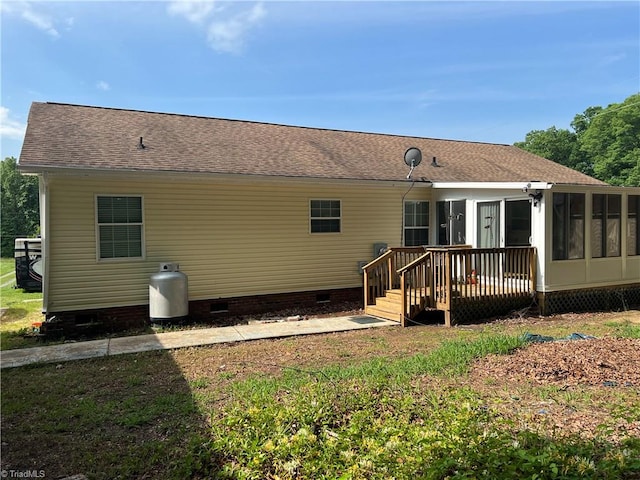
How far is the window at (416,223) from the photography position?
11.8 m

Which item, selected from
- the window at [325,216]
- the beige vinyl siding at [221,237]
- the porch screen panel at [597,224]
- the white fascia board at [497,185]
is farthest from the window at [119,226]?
the porch screen panel at [597,224]

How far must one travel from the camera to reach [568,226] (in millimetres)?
9586

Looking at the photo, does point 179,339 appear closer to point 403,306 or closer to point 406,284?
point 403,306

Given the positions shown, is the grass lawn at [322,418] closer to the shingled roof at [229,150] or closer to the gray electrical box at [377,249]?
the shingled roof at [229,150]

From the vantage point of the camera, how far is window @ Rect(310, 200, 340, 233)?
10594mm

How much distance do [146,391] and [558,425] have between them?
13.7 feet

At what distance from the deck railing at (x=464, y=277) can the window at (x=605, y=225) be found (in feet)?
6.55

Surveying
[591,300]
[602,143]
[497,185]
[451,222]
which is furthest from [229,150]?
[602,143]

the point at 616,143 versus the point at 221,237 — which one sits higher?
the point at 616,143

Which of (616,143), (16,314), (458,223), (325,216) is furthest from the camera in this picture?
(616,143)

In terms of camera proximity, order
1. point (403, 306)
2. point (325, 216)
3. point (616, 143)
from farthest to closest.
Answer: point (616, 143) → point (325, 216) → point (403, 306)

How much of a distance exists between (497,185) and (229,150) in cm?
639

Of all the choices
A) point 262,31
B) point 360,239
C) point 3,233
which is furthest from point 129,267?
point 3,233

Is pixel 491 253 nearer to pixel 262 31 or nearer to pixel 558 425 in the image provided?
pixel 558 425
